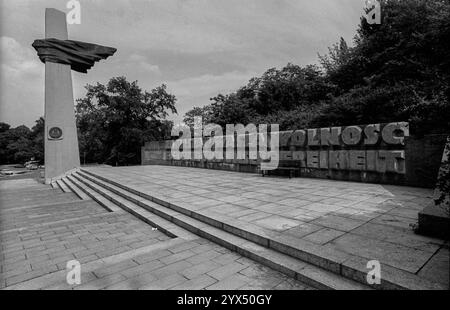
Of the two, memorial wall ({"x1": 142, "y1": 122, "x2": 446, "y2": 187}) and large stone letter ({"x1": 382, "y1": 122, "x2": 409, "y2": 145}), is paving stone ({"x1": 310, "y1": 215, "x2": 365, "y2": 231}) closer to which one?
memorial wall ({"x1": 142, "y1": 122, "x2": 446, "y2": 187})

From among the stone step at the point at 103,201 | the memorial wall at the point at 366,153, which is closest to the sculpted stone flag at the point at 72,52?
the stone step at the point at 103,201

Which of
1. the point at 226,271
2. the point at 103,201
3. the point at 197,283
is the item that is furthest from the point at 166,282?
the point at 103,201

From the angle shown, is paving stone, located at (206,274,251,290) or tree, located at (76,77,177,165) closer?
paving stone, located at (206,274,251,290)

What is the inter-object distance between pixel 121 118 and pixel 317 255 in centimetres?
2531

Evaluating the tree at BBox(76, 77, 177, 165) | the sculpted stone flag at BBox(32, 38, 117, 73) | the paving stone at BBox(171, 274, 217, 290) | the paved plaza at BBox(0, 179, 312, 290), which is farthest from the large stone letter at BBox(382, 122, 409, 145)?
the tree at BBox(76, 77, 177, 165)

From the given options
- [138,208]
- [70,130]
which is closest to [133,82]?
[70,130]

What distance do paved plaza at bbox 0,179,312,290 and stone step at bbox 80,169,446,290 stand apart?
1.17 ft

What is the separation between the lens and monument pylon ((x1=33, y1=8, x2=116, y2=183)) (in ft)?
52.3

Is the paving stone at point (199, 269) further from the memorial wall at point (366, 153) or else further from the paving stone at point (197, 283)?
the memorial wall at point (366, 153)

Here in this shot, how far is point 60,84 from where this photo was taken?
53.8ft

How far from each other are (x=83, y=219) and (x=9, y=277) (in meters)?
2.72

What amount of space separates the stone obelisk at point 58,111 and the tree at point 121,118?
7.60 m

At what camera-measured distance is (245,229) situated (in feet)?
12.3

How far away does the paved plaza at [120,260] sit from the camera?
8.93 ft
